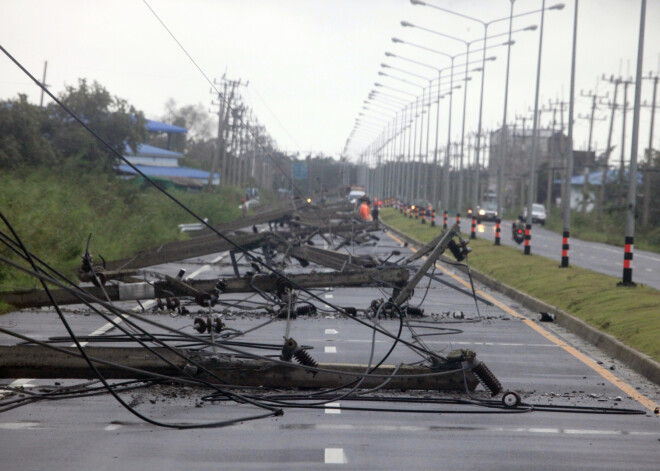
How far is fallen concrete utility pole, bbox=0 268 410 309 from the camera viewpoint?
540 inches

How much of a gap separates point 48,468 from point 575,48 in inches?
1054

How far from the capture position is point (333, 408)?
9.58m

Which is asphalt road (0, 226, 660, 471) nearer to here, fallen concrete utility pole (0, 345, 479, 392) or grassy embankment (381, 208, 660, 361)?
fallen concrete utility pole (0, 345, 479, 392)

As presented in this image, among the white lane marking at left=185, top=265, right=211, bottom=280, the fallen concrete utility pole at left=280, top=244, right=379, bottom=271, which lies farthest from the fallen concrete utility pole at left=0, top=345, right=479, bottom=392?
the white lane marking at left=185, top=265, right=211, bottom=280

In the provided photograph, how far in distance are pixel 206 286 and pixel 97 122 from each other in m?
41.1

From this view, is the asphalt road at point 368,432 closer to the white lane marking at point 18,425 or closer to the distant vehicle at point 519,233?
the white lane marking at point 18,425

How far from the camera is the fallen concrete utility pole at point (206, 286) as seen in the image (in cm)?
1372

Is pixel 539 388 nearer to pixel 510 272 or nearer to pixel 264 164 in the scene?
pixel 510 272

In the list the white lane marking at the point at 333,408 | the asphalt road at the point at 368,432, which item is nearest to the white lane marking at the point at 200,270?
the asphalt road at the point at 368,432

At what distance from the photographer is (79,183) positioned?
4344cm

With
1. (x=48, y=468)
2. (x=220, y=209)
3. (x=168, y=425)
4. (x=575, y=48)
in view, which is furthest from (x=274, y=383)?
(x=220, y=209)

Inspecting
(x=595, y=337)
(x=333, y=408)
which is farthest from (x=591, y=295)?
(x=333, y=408)

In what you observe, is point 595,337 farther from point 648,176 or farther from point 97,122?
point 648,176

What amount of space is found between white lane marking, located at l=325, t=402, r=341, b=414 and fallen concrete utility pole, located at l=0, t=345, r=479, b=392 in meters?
0.27
